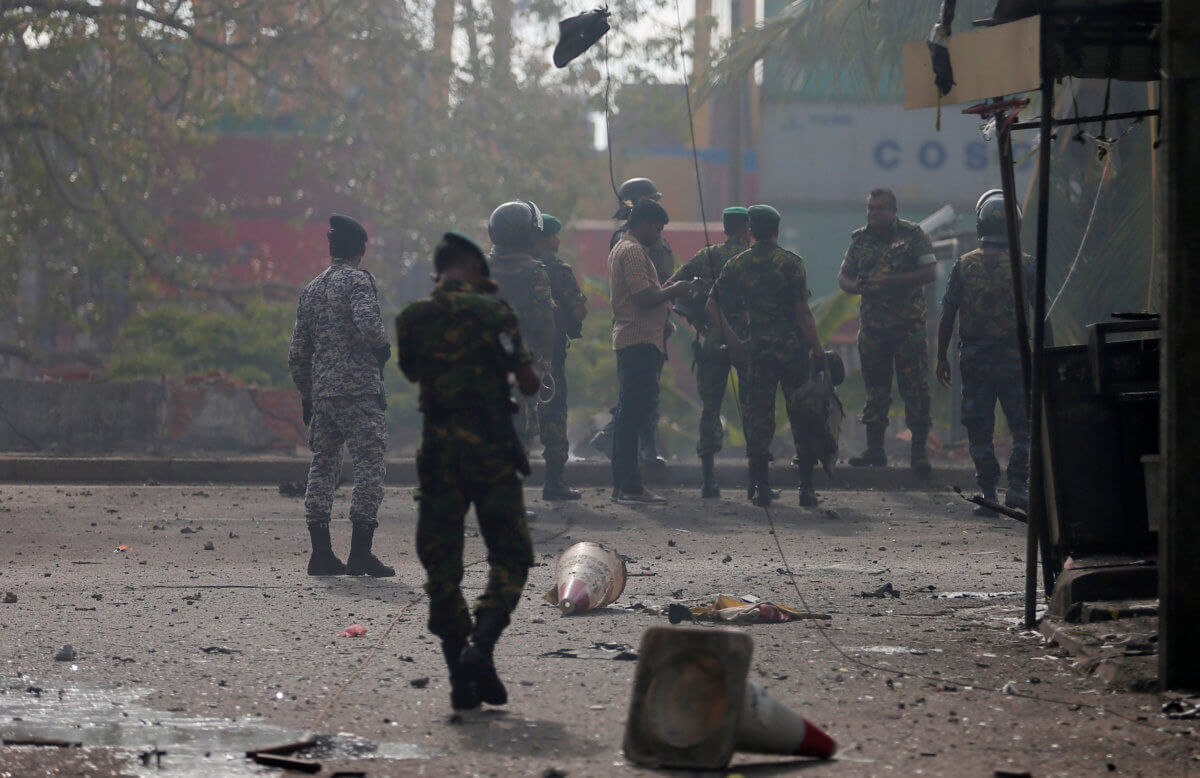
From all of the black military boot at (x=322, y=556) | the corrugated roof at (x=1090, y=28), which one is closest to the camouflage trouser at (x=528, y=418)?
the black military boot at (x=322, y=556)

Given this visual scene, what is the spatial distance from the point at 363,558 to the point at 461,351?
3274mm

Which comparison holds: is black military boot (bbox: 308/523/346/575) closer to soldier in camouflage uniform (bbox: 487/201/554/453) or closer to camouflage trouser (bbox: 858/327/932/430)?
soldier in camouflage uniform (bbox: 487/201/554/453)

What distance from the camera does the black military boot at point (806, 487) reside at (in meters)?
10.6

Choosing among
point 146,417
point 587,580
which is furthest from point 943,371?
point 146,417

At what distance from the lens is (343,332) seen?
7641 mm

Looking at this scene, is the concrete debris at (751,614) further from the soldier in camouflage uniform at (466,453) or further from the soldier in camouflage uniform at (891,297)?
the soldier in camouflage uniform at (891,297)

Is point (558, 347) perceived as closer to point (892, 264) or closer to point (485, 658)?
point (892, 264)

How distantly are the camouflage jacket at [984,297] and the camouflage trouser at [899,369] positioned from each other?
1027 millimetres

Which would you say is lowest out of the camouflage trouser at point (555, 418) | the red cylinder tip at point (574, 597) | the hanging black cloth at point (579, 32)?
the red cylinder tip at point (574, 597)

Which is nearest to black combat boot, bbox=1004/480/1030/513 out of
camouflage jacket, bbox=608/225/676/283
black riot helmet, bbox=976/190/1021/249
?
black riot helmet, bbox=976/190/1021/249

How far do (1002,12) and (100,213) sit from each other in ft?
47.0

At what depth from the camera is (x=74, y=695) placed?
15.7 feet

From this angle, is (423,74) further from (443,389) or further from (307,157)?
(443,389)

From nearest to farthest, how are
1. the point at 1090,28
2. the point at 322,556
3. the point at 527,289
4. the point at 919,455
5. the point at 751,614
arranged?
the point at 1090,28
the point at 751,614
the point at 322,556
the point at 527,289
the point at 919,455
